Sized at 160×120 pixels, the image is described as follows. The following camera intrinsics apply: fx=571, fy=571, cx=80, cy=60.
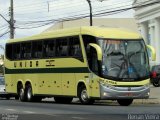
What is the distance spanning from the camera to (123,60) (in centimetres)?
2616

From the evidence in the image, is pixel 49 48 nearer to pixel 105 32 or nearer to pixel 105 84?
pixel 105 32

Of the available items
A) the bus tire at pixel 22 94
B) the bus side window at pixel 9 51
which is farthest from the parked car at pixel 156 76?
the bus tire at pixel 22 94

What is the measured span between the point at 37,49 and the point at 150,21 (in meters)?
41.6

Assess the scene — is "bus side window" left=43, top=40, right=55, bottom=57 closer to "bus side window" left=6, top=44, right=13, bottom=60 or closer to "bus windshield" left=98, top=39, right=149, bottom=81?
"bus windshield" left=98, top=39, right=149, bottom=81

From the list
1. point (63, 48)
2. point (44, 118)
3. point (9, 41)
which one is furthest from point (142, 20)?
point (44, 118)

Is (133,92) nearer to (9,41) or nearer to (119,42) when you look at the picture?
(119,42)

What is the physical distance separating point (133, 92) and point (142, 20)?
156ft

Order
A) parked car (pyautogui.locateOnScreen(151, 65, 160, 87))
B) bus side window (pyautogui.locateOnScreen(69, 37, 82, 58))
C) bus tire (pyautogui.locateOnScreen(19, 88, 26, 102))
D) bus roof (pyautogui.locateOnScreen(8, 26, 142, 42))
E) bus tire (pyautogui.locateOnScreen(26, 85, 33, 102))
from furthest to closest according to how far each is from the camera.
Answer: parked car (pyautogui.locateOnScreen(151, 65, 160, 87)), bus tire (pyautogui.locateOnScreen(19, 88, 26, 102)), bus tire (pyautogui.locateOnScreen(26, 85, 33, 102)), bus side window (pyautogui.locateOnScreen(69, 37, 82, 58)), bus roof (pyautogui.locateOnScreen(8, 26, 142, 42))

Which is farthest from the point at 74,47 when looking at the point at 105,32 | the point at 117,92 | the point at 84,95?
the point at 117,92

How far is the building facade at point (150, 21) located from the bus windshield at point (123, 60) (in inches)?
1460

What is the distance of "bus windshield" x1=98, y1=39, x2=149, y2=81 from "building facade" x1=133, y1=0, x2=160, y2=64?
3709 cm

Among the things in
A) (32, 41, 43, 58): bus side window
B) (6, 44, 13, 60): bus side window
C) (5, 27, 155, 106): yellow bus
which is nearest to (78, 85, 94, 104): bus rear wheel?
(5, 27, 155, 106): yellow bus

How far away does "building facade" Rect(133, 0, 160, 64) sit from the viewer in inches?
2605

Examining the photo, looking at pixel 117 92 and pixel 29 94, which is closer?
pixel 117 92
